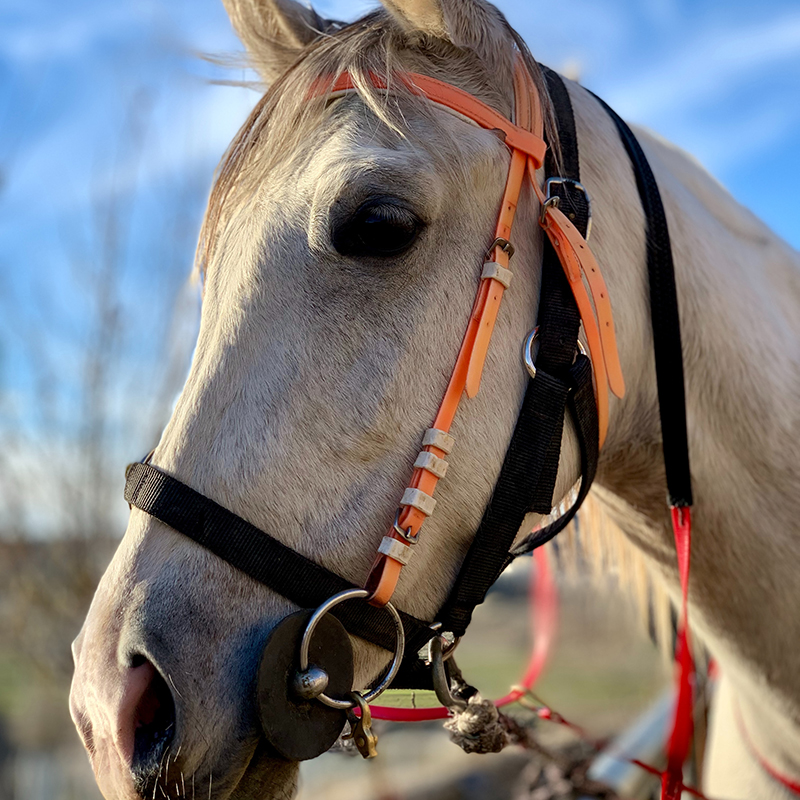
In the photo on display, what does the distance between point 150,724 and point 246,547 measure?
329 millimetres

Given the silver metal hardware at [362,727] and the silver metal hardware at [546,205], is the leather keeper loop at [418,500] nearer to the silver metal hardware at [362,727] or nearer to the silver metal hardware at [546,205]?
Result: the silver metal hardware at [362,727]

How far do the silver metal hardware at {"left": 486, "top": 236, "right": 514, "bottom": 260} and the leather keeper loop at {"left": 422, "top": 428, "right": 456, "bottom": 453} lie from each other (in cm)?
38

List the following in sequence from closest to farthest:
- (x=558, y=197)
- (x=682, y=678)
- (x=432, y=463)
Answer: (x=432, y=463) → (x=558, y=197) → (x=682, y=678)

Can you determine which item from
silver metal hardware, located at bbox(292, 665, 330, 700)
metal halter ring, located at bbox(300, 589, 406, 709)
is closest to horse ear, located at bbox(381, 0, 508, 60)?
metal halter ring, located at bbox(300, 589, 406, 709)

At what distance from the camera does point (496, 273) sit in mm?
1387

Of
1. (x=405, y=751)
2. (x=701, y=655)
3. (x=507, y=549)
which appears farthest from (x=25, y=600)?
(x=507, y=549)

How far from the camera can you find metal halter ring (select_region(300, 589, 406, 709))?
3.94ft

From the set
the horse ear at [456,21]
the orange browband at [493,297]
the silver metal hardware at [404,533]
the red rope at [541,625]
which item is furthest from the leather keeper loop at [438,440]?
the red rope at [541,625]

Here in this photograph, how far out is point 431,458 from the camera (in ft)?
4.21

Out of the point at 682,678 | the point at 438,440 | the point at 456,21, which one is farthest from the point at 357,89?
the point at 682,678

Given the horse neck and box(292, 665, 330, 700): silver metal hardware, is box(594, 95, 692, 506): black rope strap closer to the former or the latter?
the horse neck

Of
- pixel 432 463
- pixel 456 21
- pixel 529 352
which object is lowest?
pixel 432 463

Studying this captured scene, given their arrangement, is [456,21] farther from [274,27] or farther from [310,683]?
[310,683]

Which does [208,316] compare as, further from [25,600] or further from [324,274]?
[25,600]
